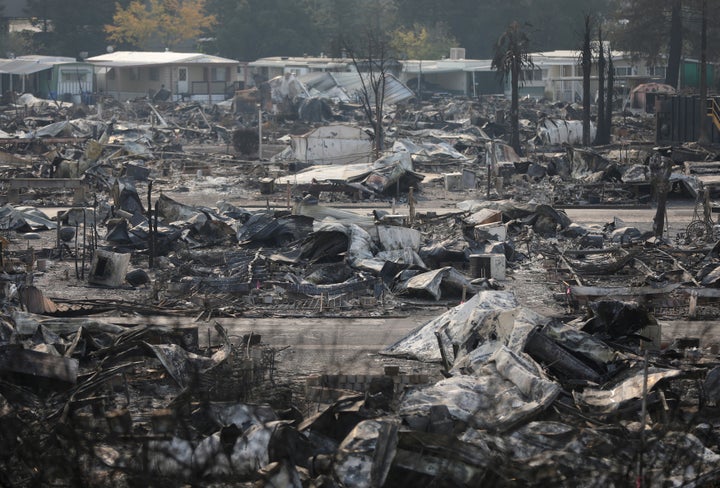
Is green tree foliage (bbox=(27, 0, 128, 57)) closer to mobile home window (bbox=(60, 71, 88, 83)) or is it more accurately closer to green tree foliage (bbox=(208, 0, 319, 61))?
green tree foliage (bbox=(208, 0, 319, 61))

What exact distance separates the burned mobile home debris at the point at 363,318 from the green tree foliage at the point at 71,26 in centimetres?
4621

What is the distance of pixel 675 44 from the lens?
55.1 m

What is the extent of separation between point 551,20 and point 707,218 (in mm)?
60777

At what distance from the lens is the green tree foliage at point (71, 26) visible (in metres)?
73.6

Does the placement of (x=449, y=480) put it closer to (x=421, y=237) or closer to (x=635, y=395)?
(x=635, y=395)

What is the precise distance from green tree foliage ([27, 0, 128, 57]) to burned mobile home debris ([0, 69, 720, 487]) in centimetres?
4621

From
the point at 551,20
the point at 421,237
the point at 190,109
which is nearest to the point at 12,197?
the point at 421,237

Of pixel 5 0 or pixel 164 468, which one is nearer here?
pixel 164 468

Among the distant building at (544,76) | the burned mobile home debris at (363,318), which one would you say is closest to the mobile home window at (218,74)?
the distant building at (544,76)

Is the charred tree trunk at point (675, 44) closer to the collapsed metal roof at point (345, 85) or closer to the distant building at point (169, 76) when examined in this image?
the collapsed metal roof at point (345, 85)

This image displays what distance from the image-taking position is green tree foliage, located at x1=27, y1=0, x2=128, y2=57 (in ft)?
241

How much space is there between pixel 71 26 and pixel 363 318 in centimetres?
6469

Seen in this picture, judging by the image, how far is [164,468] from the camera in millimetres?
7527

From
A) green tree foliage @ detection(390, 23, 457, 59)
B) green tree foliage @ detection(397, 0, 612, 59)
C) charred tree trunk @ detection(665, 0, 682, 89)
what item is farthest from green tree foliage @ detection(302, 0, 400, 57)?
charred tree trunk @ detection(665, 0, 682, 89)
